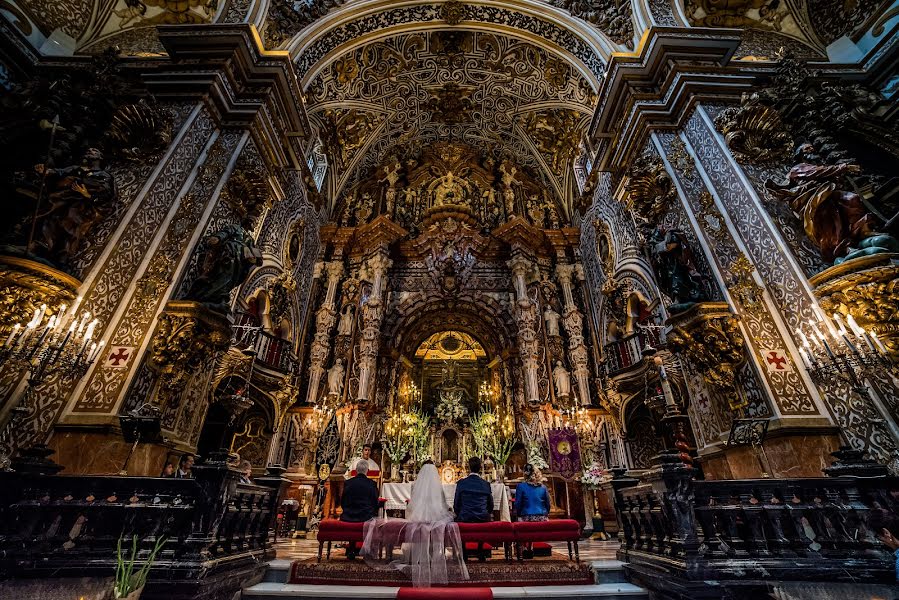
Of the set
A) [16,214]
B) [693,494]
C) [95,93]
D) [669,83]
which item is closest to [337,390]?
[16,214]

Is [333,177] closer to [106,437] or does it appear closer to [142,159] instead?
[142,159]

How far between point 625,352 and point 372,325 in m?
7.89

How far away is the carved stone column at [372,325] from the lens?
11.7 m

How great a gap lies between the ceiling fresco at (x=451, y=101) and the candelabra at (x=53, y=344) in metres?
8.65

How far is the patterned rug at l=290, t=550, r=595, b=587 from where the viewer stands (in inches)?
150

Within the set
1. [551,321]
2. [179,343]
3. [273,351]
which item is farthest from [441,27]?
[179,343]

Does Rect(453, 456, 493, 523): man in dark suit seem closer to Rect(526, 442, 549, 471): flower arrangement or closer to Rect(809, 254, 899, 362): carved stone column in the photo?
Rect(809, 254, 899, 362): carved stone column

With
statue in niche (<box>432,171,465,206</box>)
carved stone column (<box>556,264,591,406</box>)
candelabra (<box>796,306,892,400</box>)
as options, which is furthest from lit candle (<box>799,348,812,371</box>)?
statue in niche (<box>432,171,465,206</box>)

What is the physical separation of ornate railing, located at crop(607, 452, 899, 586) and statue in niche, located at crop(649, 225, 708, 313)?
2.76 meters

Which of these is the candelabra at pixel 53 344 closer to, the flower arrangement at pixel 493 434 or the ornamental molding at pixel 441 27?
the ornamental molding at pixel 441 27

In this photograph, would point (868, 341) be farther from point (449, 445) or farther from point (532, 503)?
point (449, 445)

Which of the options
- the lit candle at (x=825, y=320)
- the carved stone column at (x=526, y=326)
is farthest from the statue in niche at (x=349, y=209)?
the lit candle at (x=825, y=320)

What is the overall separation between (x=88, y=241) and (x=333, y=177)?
9.88 m

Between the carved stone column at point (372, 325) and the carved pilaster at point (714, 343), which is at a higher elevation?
the carved stone column at point (372, 325)
